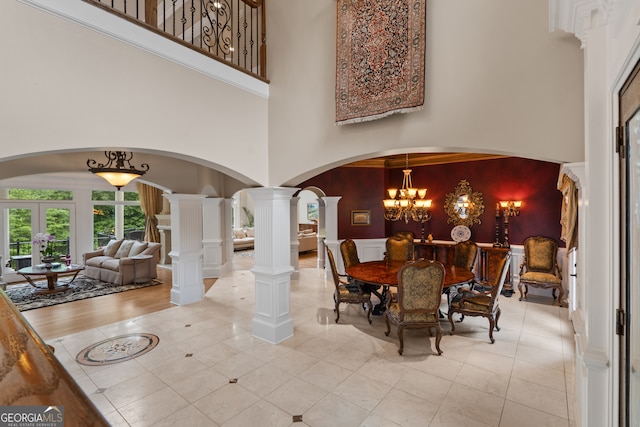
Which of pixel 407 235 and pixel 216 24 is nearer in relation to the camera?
pixel 216 24

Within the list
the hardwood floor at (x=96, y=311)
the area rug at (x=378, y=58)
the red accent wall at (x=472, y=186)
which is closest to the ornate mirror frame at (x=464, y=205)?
the red accent wall at (x=472, y=186)

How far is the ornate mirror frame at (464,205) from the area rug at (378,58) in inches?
197

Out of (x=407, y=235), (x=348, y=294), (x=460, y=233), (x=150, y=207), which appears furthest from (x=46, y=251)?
(x=460, y=233)

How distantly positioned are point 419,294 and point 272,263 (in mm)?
1900

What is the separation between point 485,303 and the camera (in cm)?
408

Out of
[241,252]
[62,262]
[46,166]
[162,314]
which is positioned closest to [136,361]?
[162,314]

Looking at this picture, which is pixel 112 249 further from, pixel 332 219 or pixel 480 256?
pixel 480 256

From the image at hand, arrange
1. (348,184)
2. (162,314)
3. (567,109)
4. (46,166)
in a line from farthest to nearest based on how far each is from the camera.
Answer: (348,184), (162,314), (46,166), (567,109)

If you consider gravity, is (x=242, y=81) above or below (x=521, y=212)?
above

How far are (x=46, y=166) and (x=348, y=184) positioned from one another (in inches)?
228

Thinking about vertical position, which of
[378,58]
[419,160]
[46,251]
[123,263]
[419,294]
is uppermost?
[378,58]

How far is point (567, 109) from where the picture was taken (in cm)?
216

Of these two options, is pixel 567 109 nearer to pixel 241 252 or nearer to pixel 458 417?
pixel 458 417

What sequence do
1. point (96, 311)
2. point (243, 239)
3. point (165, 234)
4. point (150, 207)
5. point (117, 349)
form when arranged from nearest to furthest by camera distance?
point (117, 349), point (96, 311), point (165, 234), point (150, 207), point (243, 239)
